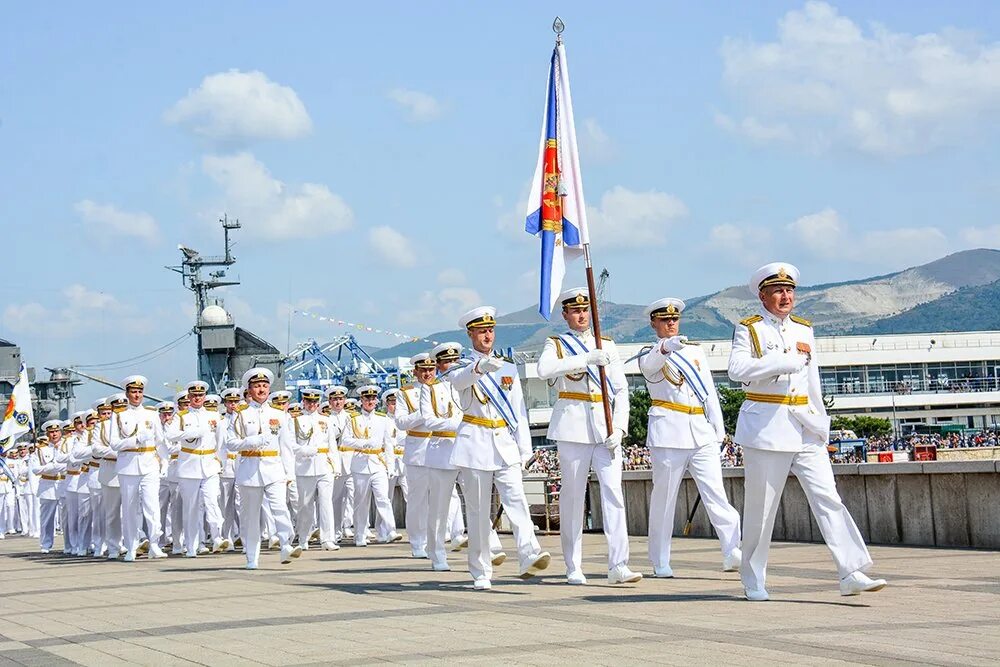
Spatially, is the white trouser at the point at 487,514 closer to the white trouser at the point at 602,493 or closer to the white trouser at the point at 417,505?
the white trouser at the point at 602,493

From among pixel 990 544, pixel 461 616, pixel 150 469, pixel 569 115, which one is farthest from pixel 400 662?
pixel 150 469

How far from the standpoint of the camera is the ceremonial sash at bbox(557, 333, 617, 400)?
1190cm

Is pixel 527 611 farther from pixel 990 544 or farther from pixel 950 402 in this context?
pixel 950 402

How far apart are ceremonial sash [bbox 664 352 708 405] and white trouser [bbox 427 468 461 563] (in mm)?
2735

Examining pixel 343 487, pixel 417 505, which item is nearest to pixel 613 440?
pixel 417 505

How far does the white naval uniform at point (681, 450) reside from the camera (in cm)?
1276

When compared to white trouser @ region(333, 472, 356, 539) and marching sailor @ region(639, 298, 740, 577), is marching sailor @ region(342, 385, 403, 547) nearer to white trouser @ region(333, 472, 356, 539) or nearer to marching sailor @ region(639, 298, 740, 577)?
white trouser @ region(333, 472, 356, 539)

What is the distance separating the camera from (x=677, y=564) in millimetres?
14047

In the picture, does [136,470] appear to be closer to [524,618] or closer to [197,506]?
[197,506]

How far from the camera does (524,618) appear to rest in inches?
381

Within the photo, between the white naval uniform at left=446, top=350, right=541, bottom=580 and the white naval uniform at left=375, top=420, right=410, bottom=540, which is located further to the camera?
the white naval uniform at left=375, top=420, right=410, bottom=540

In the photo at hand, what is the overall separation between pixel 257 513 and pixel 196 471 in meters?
3.62

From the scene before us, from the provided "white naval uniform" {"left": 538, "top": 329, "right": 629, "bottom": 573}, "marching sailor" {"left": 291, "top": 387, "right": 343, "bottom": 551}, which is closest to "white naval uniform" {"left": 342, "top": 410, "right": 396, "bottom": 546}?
"marching sailor" {"left": 291, "top": 387, "right": 343, "bottom": 551}

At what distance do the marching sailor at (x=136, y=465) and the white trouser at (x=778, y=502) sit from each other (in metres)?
11.1
